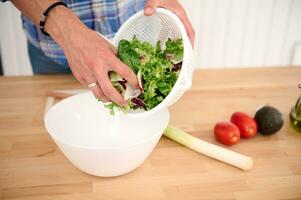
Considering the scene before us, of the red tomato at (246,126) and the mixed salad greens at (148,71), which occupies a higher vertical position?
the mixed salad greens at (148,71)

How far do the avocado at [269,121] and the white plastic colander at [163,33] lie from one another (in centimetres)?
32

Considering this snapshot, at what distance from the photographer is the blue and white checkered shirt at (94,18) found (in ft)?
3.77

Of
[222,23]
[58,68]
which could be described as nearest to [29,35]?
[58,68]

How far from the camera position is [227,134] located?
3.01ft

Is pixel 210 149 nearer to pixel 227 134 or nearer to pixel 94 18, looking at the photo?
pixel 227 134

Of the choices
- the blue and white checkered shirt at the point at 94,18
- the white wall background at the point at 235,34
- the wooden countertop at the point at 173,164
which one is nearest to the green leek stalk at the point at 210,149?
the wooden countertop at the point at 173,164

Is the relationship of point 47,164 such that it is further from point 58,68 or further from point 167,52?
point 58,68

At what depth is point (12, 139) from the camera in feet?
3.10

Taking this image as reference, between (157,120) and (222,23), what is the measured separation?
1219mm

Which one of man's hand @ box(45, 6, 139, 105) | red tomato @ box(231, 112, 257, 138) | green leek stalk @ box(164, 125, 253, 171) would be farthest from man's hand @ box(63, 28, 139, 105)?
red tomato @ box(231, 112, 257, 138)

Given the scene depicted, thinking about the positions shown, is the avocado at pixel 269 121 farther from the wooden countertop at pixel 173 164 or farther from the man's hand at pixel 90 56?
the man's hand at pixel 90 56

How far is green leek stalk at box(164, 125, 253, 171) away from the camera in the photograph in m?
0.84

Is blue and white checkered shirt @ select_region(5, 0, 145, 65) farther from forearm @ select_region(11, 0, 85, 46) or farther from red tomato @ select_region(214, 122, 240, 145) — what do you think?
red tomato @ select_region(214, 122, 240, 145)

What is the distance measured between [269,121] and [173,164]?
30 cm
